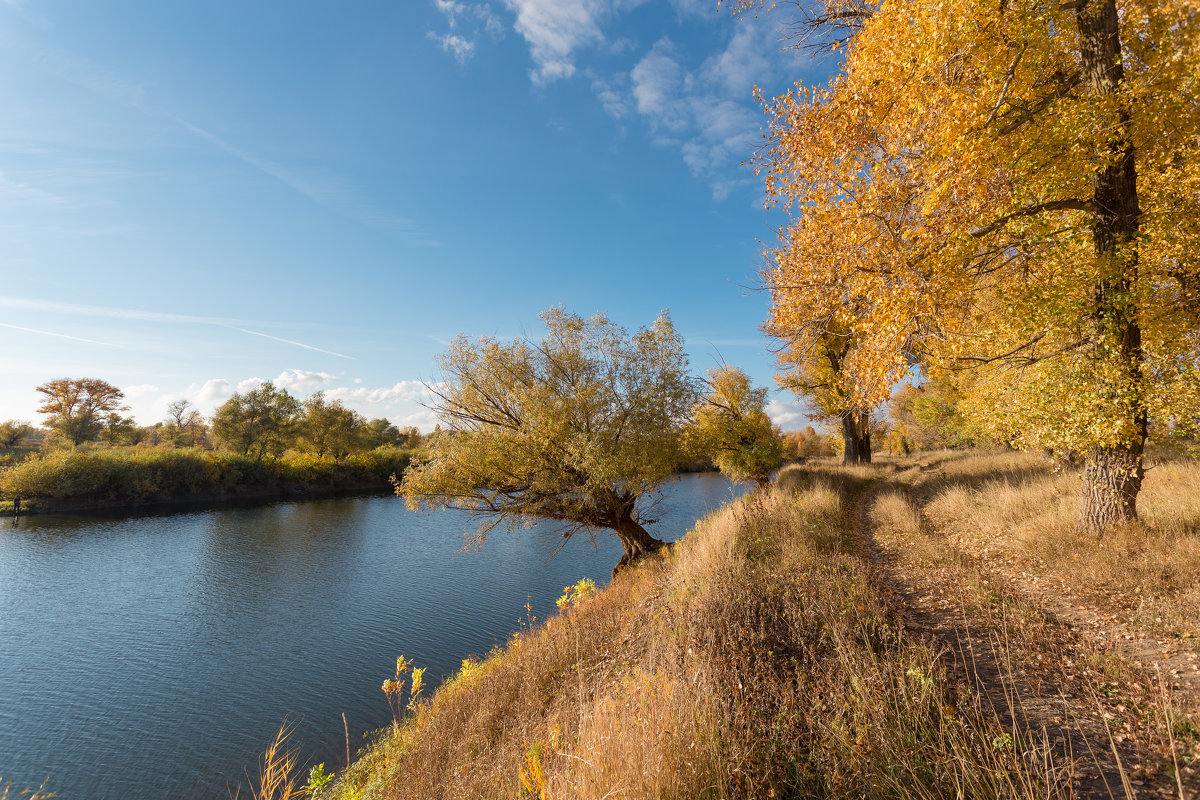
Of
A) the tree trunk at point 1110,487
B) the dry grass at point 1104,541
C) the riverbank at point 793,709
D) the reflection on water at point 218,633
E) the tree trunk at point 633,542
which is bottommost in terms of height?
the reflection on water at point 218,633

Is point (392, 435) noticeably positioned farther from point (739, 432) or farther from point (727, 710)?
point (727, 710)

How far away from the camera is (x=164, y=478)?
4194 cm

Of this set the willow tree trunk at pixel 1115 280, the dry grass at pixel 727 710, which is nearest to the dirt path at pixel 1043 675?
the dry grass at pixel 727 710

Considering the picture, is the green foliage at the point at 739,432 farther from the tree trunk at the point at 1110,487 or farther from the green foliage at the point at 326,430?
the green foliage at the point at 326,430

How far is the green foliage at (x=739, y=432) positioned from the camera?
79.0 ft

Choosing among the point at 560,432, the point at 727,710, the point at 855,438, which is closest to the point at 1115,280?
the point at 727,710

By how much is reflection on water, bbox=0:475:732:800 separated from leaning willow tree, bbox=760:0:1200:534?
43.7ft

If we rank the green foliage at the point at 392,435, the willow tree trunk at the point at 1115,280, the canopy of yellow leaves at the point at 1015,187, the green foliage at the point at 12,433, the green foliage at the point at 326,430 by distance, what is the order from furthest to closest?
the green foliage at the point at 392,435
the green foliage at the point at 326,430
the green foliage at the point at 12,433
the willow tree trunk at the point at 1115,280
the canopy of yellow leaves at the point at 1015,187

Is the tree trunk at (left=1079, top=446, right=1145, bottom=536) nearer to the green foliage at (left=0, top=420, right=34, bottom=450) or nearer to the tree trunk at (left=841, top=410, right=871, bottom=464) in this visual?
the tree trunk at (left=841, top=410, right=871, bottom=464)

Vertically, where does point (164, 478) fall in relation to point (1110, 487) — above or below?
below

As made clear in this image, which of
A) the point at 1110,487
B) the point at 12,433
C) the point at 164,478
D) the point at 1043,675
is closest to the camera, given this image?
the point at 1043,675

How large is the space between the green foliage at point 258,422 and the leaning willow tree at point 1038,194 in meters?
61.0

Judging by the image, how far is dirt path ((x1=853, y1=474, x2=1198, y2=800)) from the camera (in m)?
3.21

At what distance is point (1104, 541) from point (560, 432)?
1180 cm
